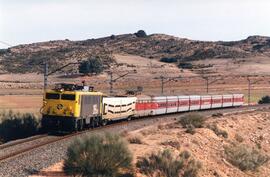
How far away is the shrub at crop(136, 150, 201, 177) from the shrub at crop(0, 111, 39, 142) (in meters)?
13.6

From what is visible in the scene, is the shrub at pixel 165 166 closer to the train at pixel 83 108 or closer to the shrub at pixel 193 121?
the train at pixel 83 108

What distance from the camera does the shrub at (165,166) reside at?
21984mm

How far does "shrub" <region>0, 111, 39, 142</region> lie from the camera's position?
3442cm

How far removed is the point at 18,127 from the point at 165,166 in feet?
53.5

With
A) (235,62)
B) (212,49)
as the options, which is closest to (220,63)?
(235,62)

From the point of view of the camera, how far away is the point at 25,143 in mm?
28031

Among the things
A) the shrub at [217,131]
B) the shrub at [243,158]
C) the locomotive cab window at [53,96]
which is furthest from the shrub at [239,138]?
the locomotive cab window at [53,96]

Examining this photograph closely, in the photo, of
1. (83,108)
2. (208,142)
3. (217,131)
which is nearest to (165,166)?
(208,142)

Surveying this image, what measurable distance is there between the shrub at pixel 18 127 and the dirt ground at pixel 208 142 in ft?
24.0

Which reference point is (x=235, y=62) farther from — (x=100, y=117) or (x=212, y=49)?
(x=100, y=117)

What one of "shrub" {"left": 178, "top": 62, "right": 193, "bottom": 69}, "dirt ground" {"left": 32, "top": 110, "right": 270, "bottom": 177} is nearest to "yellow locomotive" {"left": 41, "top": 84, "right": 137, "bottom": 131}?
"dirt ground" {"left": 32, "top": 110, "right": 270, "bottom": 177}

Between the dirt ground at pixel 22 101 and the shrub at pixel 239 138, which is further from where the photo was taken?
the dirt ground at pixel 22 101

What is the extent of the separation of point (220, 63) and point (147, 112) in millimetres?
120991

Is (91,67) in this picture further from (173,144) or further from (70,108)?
(173,144)
